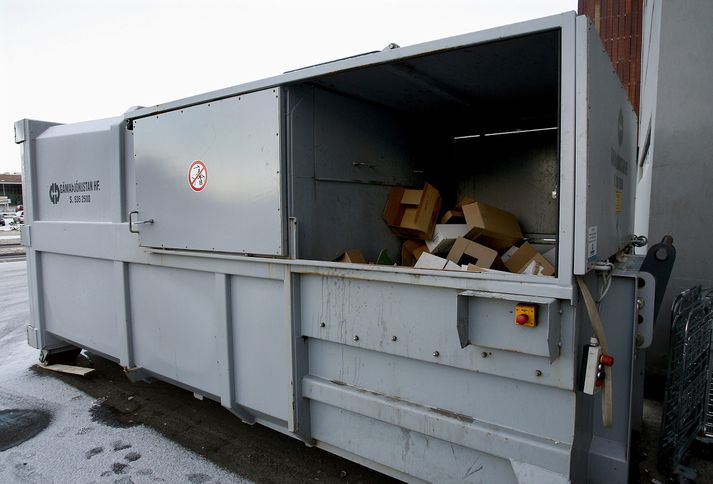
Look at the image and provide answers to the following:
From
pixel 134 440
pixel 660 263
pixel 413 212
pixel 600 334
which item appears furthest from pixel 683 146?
pixel 134 440

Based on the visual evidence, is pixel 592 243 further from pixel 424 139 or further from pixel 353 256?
pixel 424 139

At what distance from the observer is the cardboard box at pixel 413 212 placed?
3.17 metres

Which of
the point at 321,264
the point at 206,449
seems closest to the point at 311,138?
the point at 321,264

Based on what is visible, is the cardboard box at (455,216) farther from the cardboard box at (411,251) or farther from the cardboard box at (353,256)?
the cardboard box at (353,256)

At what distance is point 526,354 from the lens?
1.75 metres

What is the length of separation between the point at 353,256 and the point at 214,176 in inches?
38.8

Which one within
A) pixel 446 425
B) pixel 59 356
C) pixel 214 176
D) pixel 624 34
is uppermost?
pixel 624 34

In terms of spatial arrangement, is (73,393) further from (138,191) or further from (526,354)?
(526,354)

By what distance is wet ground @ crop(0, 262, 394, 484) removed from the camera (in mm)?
2656

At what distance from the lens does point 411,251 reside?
10.7 feet

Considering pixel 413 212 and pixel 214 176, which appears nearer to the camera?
pixel 214 176

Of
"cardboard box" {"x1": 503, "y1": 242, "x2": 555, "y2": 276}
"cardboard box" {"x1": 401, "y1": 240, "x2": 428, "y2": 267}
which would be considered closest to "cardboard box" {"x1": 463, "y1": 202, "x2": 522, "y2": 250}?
"cardboard box" {"x1": 503, "y1": 242, "x2": 555, "y2": 276}

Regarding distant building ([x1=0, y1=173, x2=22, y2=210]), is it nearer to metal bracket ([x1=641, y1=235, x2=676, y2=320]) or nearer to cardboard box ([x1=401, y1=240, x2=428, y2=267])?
cardboard box ([x1=401, y1=240, x2=428, y2=267])

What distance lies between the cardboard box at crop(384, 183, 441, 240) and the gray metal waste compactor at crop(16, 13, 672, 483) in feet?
0.38
